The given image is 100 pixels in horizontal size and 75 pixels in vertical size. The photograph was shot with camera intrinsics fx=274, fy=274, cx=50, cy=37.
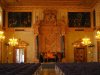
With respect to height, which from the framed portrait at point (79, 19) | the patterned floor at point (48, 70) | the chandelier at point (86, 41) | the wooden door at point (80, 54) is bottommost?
the patterned floor at point (48, 70)

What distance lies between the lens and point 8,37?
3600 cm

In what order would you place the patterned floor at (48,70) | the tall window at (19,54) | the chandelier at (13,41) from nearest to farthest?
the patterned floor at (48,70) → the chandelier at (13,41) → the tall window at (19,54)

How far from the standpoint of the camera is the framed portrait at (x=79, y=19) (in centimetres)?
3653

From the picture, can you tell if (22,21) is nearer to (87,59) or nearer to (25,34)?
(25,34)

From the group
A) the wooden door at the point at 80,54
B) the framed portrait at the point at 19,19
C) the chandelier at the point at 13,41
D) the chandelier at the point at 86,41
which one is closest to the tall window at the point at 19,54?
the chandelier at the point at 13,41

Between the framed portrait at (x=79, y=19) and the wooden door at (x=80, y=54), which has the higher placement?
the framed portrait at (x=79, y=19)

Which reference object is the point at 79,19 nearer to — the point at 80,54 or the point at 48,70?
the point at 80,54

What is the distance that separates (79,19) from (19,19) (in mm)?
8036

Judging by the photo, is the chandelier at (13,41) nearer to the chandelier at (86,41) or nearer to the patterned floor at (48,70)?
the patterned floor at (48,70)

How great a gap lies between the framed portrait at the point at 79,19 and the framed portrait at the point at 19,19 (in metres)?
5.47

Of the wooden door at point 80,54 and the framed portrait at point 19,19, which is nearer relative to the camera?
the wooden door at point 80,54

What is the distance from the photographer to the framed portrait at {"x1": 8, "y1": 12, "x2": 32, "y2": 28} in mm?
36375

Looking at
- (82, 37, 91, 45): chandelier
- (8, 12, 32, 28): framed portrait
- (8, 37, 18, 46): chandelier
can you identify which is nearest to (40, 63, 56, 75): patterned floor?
(8, 37, 18, 46): chandelier

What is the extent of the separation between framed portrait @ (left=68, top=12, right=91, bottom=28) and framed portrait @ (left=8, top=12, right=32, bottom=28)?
5473 mm
